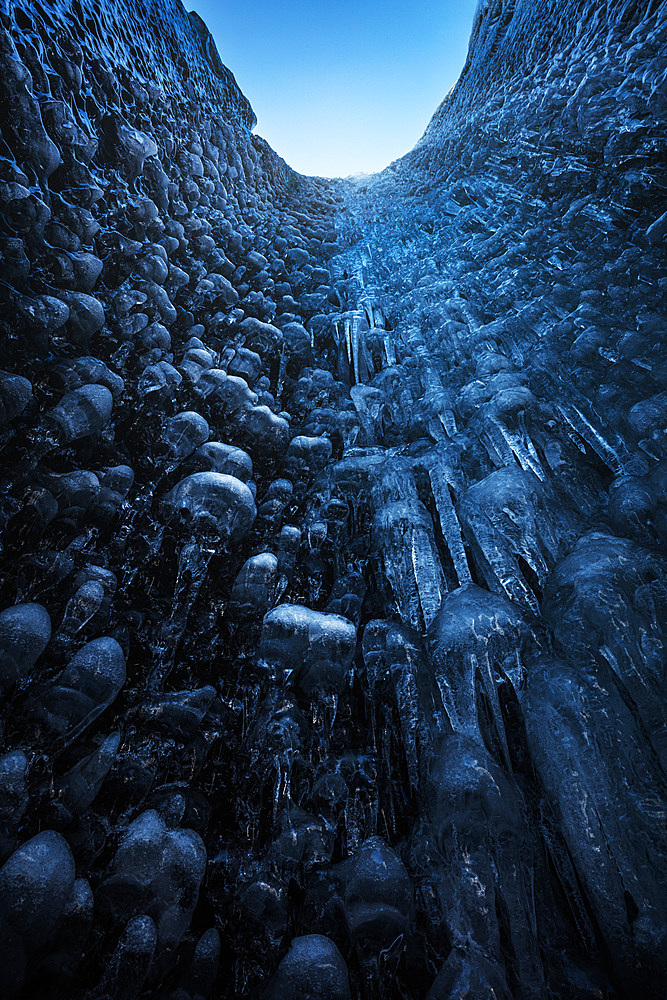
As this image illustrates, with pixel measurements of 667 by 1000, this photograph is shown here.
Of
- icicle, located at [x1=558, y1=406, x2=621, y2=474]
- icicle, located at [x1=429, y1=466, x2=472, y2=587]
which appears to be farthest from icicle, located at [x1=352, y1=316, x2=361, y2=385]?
icicle, located at [x1=558, y1=406, x2=621, y2=474]

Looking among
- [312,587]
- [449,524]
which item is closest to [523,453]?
[449,524]

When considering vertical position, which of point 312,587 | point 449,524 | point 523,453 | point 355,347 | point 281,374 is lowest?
point 312,587

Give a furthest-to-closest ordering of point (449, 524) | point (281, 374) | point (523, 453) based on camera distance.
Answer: point (281, 374) → point (523, 453) → point (449, 524)

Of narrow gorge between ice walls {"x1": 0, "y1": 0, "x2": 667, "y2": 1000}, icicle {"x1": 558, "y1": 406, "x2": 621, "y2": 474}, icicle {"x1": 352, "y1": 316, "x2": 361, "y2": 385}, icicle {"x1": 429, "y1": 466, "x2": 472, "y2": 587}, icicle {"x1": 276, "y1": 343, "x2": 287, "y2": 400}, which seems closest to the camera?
narrow gorge between ice walls {"x1": 0, "y1": 0, "x2": 667, "y2": 1000}

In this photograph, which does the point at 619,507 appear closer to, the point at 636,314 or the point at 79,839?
the point at 636,314

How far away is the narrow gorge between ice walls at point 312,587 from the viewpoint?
1656 millimetres

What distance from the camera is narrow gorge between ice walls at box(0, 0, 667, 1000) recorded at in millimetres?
1656

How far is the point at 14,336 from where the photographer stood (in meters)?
2.60

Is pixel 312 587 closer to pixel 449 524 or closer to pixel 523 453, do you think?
pixel 449 524

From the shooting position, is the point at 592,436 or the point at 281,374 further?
the point at 281,374

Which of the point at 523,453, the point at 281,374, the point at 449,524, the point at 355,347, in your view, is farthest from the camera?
the point at 355,347

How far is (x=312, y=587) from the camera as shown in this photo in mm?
3049

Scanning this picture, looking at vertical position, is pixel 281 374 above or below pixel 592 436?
above

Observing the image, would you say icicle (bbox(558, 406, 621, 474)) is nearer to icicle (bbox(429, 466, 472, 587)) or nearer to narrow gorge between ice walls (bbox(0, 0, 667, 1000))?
narrow gorge between ice walls (bbox(0, 0, 667, 1000))
